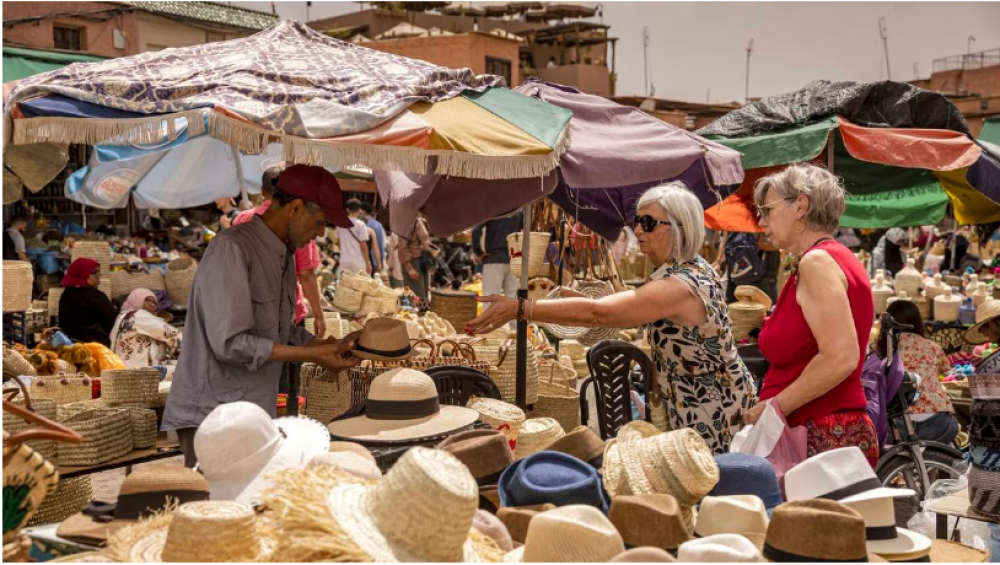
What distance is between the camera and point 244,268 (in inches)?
143

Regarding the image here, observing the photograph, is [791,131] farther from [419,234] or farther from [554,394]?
[419,234]

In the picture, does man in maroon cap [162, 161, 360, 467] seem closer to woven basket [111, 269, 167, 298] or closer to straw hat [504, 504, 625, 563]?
straw hat [504, 504, 625, 563]

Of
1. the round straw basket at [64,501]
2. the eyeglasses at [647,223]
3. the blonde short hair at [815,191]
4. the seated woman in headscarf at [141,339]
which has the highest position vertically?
the blonde short hair at [815,191]

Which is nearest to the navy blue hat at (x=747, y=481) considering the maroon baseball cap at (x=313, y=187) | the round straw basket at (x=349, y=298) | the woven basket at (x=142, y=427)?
the maroon baseball cap at (x=313, y=187)

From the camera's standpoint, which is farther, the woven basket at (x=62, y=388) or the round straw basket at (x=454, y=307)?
the round straw basket at (x=454, y=307)

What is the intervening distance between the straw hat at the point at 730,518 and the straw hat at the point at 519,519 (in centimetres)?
43

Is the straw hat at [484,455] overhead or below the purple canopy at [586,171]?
below

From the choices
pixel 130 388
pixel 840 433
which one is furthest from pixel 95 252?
pixel 840 433

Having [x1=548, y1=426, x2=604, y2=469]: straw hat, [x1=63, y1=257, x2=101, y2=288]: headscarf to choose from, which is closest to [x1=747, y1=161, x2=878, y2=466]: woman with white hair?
[x1=548, y1=426, x2=604, y2=469]: straw hat

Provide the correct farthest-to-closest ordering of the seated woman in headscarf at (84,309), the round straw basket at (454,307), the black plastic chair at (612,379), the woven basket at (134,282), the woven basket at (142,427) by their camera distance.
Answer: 1. the woven basket at (134,282)
2. the seated woman in headscarf at (84,309)
3. the round straw basket at (454,307)
4. the black plastic chair at (612,379)
5. the woven basket at (142,427)


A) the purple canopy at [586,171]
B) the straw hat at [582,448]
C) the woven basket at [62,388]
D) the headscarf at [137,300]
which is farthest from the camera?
the headscarf at [137,300]

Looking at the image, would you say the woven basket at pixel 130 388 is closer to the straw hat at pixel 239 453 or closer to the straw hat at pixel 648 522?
the straw hat at pixel 239 453

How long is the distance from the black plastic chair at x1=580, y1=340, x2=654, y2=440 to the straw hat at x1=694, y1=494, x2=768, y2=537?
2642 mm

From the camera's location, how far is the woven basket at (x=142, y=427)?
176 inches
